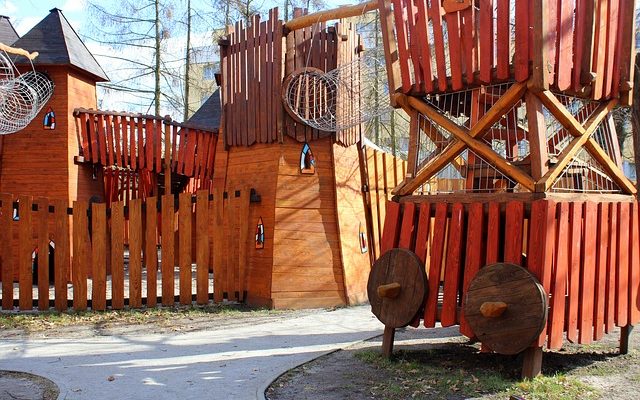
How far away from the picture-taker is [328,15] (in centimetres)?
1038

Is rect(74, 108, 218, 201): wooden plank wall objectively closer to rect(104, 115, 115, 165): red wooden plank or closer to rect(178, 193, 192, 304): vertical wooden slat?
rect(104, 115, 115, 165): red wooden plank

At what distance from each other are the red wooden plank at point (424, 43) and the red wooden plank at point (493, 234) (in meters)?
1.52

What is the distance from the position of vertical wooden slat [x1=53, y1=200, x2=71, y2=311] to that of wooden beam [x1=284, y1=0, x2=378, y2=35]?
4.77 meters

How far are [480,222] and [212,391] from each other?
306 centimetres

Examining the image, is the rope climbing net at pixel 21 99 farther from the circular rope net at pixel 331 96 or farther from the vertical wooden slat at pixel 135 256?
the circular rope net at pixel 331 96

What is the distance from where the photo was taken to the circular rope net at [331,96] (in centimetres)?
1107

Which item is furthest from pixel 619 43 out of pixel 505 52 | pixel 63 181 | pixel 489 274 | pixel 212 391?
pixel 63 181

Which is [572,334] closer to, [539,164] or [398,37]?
[539,164]

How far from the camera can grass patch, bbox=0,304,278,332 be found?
9328mm

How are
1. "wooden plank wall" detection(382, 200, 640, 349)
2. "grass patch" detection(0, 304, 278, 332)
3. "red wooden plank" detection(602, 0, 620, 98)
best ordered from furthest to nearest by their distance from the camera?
"grass patch" detection(0, 304, 278, 332), "red wooden plank" detection(602, 0, 620, 98), "wooden plank wall" detection(382, 200, 640, 349)

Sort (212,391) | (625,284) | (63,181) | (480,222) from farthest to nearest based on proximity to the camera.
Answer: (63,181), (625,284), (480,222), (212,391)

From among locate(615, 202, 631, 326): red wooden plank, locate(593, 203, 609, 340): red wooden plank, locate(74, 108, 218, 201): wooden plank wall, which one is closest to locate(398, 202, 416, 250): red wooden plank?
locate(593, 203, 609, 340): red wooden plank

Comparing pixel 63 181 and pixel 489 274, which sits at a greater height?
pixel 63 181

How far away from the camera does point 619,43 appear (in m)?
7.04
